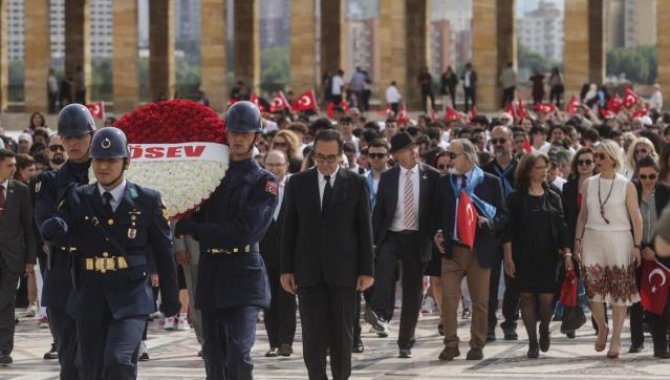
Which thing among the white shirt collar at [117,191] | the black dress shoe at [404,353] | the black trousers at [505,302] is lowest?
the black dress shoe at [404,353]

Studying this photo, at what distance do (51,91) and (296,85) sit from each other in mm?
8470

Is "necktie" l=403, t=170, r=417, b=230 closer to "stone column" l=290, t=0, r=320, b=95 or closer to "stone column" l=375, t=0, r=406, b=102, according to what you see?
"stone column" l=375, t=0, r=406, b=102

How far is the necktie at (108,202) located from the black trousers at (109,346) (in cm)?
68

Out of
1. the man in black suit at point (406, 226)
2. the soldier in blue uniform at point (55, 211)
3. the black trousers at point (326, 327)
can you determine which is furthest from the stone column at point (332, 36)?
the soldier in blue uniform at point (55, 211)

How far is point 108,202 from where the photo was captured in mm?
10781

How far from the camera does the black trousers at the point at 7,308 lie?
624 inches

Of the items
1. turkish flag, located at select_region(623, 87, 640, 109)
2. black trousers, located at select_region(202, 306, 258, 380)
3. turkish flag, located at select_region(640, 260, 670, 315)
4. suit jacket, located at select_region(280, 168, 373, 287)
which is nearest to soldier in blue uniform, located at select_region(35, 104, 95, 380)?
black trousers, located at select_region(202, 306, 258, 380)

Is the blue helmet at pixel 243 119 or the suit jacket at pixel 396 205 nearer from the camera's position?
the blue helmet at pixel 243 119

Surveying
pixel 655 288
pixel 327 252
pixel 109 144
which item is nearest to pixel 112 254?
pixel 109 144

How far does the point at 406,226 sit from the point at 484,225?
31.7 inches

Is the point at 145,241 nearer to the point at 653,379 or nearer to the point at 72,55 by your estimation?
the point at 653,379

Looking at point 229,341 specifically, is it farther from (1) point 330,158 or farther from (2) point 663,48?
(2) point 663,48

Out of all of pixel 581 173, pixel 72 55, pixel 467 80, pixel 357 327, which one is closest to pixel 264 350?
pixel 357 327

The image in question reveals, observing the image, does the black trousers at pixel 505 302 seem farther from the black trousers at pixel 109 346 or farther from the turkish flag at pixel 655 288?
the black trousers at pixel 109 346
